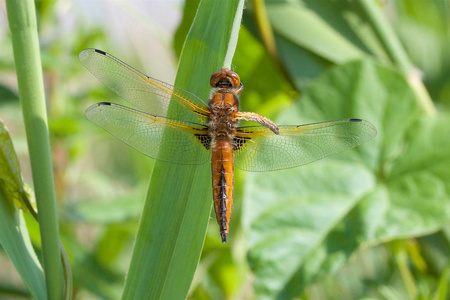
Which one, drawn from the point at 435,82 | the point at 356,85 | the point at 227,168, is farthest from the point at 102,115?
the point at 435,82

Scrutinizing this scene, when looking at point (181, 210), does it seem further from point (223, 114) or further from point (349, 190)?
point (349, 190)

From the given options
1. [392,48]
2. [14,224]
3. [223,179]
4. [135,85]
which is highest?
[392,48]

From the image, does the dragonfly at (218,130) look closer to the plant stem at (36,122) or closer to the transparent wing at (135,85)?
the transparent wing at (135,85)

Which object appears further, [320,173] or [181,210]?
[320,173]

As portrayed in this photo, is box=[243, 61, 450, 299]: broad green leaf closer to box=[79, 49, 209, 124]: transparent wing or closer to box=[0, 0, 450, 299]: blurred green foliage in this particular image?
box=[0, 0, 450, 299]: blurred green foliage

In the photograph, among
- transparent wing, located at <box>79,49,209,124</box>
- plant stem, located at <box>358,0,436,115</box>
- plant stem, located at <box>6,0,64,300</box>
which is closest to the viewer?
plant stem, located at <box>6,0,64,300</box>

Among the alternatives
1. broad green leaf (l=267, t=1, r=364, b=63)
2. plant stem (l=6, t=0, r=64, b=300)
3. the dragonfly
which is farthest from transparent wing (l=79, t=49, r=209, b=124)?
broad green leaf (l=267, t=1, r=364, b=63)

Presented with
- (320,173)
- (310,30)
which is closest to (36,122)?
(320,173)
